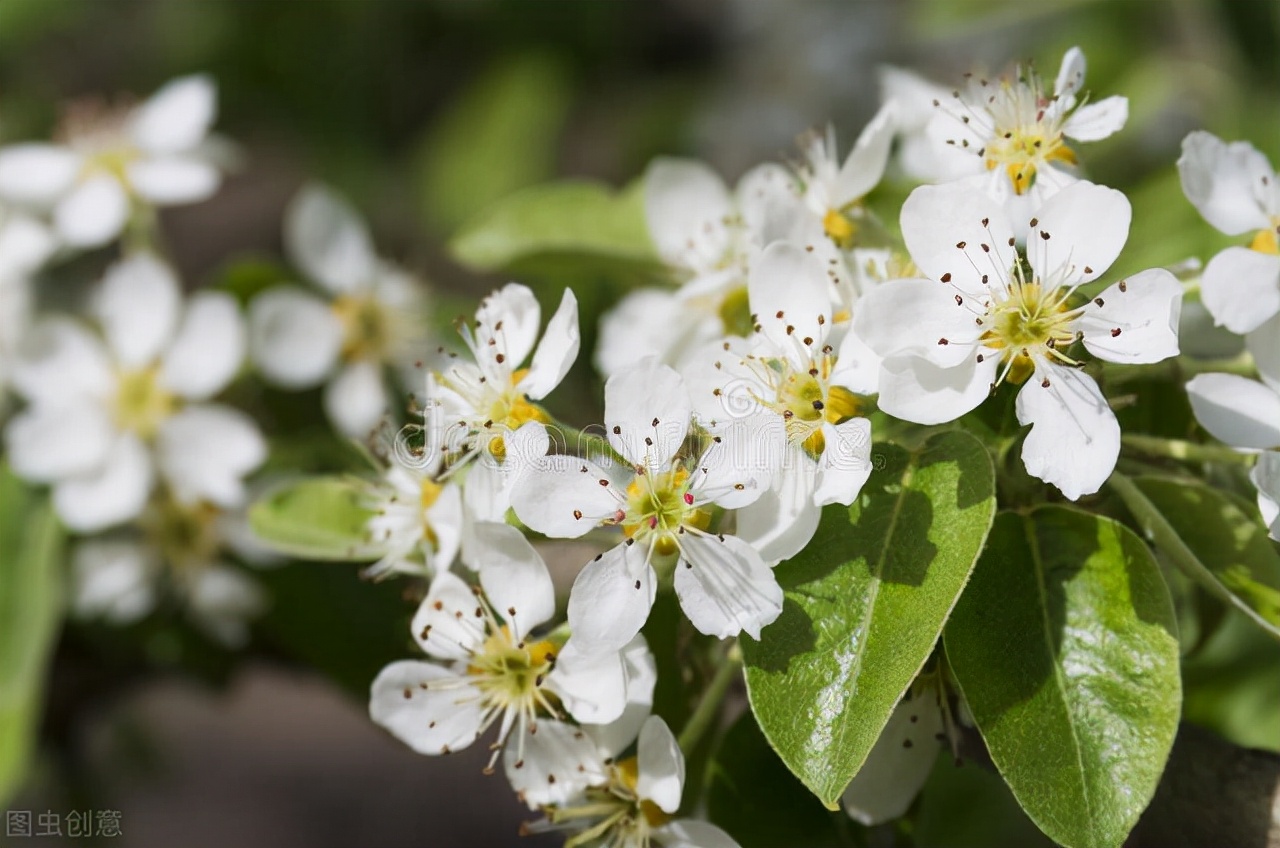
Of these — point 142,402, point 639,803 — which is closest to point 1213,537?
point 639,803

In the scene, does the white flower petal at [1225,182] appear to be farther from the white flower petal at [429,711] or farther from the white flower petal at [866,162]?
the white flower petal at [429,711]

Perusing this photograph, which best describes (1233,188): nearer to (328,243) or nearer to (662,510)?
(662,510)

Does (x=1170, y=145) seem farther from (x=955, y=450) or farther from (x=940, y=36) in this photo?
(x=955, y=450)

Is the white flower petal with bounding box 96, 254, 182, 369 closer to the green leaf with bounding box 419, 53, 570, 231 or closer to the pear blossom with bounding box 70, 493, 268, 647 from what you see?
the pear blossom with bounding box 70, 493, 268, 647

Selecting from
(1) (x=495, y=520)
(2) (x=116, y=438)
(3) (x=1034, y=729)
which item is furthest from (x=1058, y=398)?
(2) (x=116, y=438)

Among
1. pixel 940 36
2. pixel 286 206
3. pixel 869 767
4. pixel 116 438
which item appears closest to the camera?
pixel 869 767

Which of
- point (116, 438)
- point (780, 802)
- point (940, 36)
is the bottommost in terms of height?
→ point (116, 438)

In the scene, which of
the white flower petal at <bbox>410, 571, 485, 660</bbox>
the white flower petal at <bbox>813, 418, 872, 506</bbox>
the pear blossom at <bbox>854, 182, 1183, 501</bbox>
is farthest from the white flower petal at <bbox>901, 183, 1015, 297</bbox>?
the white flower petal at <bbox>410, 571, 485, 660</bbox>
